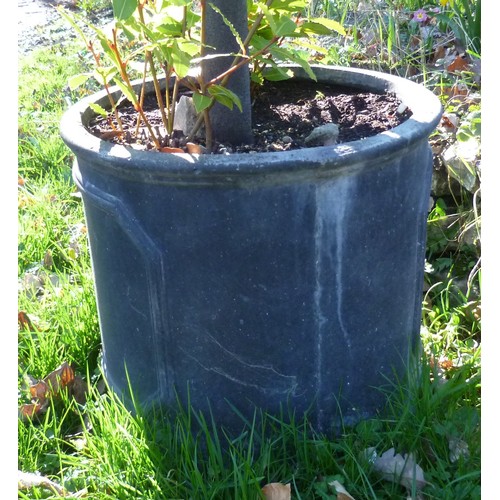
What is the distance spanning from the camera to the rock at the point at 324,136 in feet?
5.64

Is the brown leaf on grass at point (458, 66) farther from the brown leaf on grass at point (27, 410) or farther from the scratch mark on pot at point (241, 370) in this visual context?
the brown leaf on grass at point (27, 410)

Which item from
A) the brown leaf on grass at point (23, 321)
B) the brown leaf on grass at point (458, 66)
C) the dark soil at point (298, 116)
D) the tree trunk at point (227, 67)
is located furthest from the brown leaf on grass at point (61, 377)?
the brown leaf on grass at point (458, 66)

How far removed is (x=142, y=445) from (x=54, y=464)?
11.6 inches

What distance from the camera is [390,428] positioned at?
1.76 m

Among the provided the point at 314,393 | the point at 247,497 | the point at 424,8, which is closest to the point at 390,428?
the point at 314,393

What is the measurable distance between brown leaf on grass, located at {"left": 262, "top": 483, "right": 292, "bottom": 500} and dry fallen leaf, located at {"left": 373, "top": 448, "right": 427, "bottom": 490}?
0.81ft

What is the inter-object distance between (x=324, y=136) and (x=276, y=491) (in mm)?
820

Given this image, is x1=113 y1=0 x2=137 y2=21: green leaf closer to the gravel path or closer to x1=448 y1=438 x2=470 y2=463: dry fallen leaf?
x1=448 y1=438 x2=470 y2=463: dry fallen leaf

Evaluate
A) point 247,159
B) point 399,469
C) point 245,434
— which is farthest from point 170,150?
point 399,469

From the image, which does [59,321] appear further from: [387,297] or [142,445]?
[387,297]

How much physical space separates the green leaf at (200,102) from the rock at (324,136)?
30cm

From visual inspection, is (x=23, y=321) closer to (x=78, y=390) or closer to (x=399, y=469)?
(x=78, y=390)

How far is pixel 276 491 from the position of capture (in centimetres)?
156

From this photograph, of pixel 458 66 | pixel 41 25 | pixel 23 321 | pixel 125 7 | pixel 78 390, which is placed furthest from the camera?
pixel 41 25
